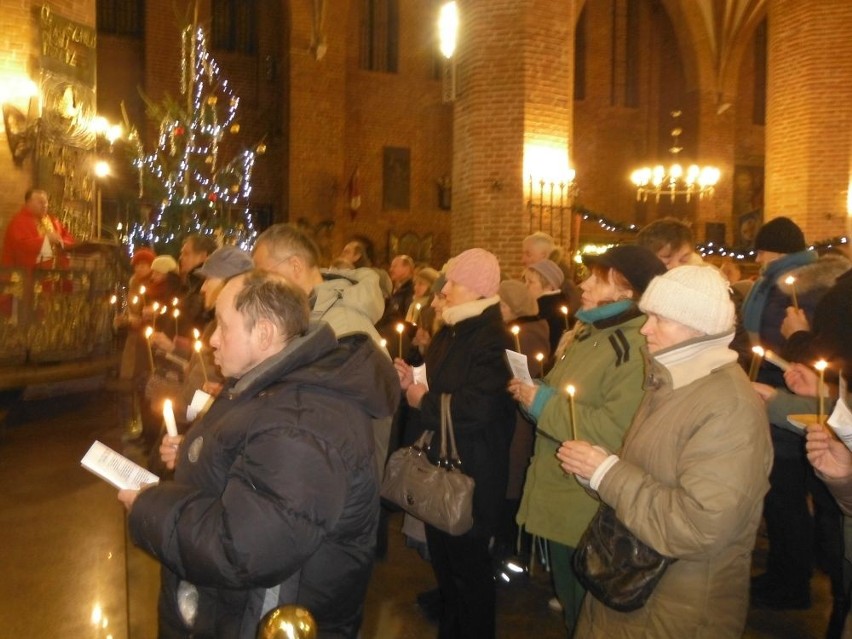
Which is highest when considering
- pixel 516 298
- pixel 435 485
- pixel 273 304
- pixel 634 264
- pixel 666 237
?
pixel 666 237

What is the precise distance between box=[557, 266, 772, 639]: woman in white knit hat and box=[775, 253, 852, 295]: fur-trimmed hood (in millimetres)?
1980

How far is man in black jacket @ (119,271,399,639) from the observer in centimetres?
195

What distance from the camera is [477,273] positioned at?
12.3 feet

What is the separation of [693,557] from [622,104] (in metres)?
22.8

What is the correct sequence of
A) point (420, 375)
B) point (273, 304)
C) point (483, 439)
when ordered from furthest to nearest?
point (420, 375) < point (483, 439) < point (273, 304)

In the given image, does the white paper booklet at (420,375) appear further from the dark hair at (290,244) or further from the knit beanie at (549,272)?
the knit beanie at (549,272)

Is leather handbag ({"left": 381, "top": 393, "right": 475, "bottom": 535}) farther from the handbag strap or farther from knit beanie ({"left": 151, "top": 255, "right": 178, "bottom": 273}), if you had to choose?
knit beanie ({"left": 151, "top": 255, "right": 178, "bottom": 273})

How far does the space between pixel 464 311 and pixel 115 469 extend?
5.99ft

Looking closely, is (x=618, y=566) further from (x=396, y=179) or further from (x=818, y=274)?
(x=396, y=179)

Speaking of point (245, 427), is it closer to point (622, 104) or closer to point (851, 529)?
point (851, 529)

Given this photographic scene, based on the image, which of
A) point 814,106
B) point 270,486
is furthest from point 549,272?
point 814,106

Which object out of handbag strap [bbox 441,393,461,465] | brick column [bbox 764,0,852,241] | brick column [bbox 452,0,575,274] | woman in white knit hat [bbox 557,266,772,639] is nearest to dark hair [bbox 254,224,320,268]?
handbag strap [bbox 441,393,461,465]

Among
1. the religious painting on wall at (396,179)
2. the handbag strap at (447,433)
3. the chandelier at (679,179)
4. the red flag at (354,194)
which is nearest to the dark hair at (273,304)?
the handbag strap at (447,433)

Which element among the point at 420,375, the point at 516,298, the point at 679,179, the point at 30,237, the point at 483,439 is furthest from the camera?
the point at 679,179
